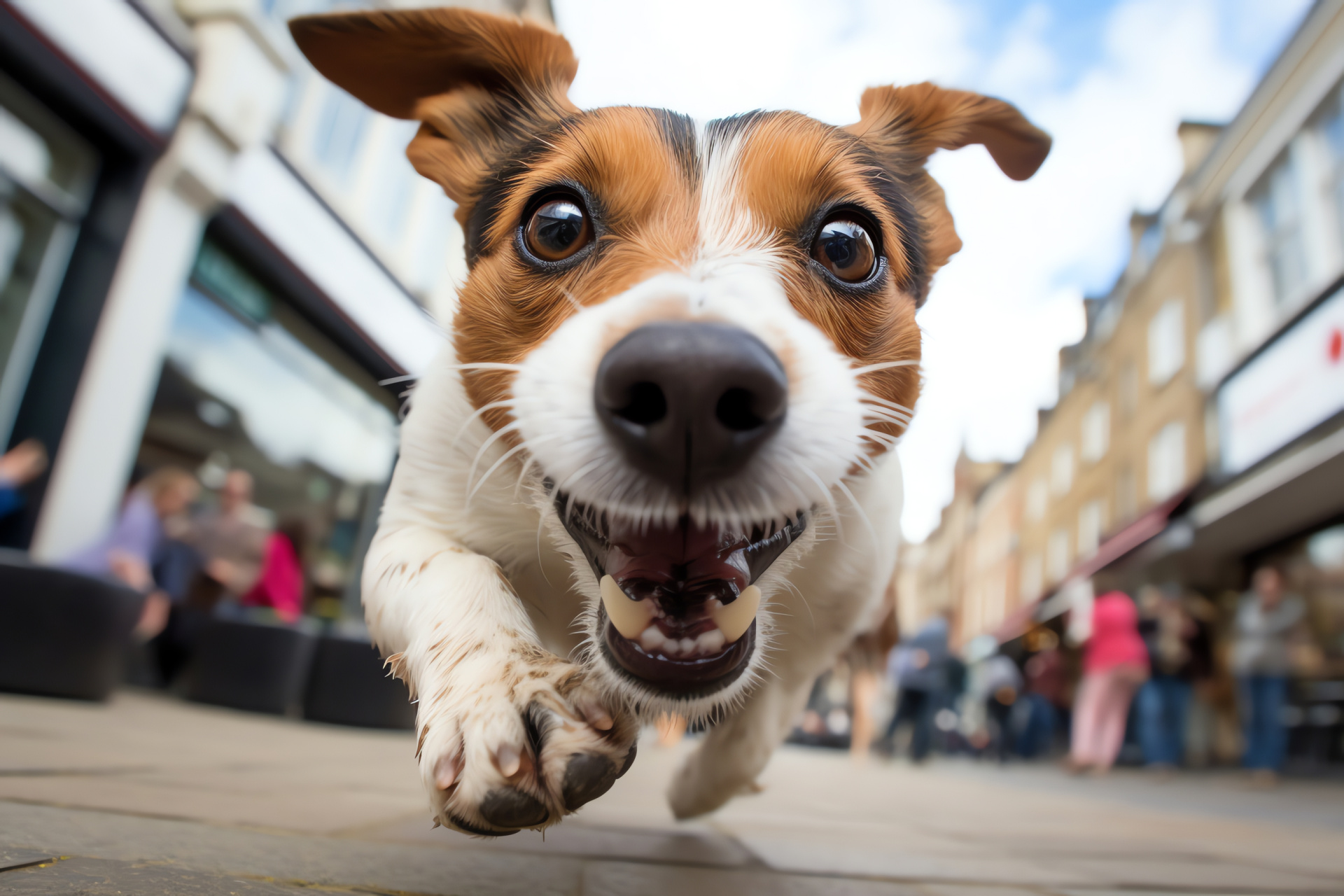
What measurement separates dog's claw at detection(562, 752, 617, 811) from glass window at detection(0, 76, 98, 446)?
594cm

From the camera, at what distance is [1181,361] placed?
15.0 metres

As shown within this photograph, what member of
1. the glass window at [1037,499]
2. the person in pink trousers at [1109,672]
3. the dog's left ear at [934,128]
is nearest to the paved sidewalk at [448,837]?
the dog's left ear at [934,128]

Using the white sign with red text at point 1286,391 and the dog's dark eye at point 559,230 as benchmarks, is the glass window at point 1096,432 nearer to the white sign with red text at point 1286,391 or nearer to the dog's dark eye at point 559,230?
the white sign with red text at point 1286,391

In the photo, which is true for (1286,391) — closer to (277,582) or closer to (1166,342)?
(1166,342)

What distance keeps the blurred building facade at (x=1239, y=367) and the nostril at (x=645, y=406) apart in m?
6.67

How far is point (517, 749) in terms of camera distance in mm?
1207

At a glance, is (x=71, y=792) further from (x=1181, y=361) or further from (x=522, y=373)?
(x=1181, y=361)

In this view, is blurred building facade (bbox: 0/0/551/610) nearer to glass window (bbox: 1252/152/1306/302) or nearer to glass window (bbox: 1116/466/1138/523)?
glass window (bbox: 1252/152/1306/302)

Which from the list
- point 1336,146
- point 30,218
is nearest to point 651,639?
point 30,218

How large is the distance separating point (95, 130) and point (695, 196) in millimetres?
5821

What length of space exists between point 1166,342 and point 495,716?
17.8 m

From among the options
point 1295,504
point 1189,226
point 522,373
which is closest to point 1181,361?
point 1189,226

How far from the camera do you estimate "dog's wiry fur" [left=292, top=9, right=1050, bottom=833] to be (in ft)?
4.19

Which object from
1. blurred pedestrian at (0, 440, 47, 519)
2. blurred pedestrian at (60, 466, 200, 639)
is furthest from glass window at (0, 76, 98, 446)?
blurred pedestrian at (60, 466, 200, 639)
